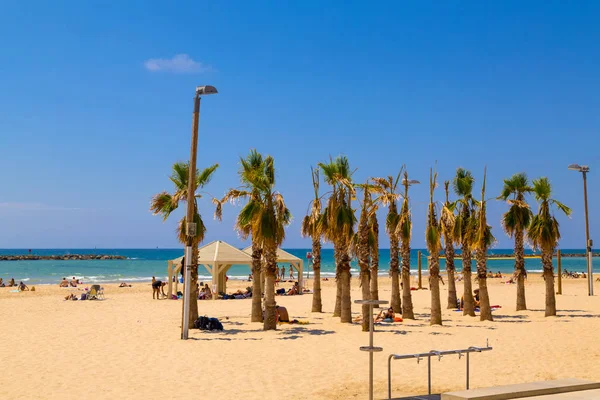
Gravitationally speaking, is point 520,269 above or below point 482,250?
below

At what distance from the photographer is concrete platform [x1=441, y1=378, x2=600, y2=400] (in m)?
7.35

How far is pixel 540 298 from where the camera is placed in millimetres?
31312

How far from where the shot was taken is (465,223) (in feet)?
69.8

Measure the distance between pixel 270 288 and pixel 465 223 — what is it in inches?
329

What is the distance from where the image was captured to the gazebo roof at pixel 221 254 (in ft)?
96.9

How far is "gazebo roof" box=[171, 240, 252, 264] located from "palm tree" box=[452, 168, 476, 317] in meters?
12.2

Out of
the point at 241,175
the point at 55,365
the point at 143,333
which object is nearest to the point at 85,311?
the point at 143,333

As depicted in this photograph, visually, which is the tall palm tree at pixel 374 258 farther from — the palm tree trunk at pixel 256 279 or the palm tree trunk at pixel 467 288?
the palm tree trunk at pixel 467 288

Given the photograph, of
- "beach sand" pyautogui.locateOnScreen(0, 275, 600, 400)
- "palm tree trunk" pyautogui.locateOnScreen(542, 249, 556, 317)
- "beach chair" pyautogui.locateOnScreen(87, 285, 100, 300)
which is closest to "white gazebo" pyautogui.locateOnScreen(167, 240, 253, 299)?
"beach chair" pyautogui.locateOnScreen(87, 285, 100, 300)

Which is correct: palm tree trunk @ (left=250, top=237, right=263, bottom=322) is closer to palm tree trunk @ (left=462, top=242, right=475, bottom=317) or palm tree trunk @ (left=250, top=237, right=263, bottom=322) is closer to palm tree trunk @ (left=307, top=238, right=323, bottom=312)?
palm tree trunk @ (left=307, top=238, right=323, bottom=312)

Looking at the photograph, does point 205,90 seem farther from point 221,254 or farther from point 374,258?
point 221,254

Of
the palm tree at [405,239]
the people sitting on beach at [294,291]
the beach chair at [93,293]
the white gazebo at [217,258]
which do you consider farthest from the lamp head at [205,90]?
the people sitting on beach at [294,291]

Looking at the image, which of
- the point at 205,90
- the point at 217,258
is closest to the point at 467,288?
the point at 205,90

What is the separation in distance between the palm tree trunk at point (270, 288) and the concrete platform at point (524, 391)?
10.2m
